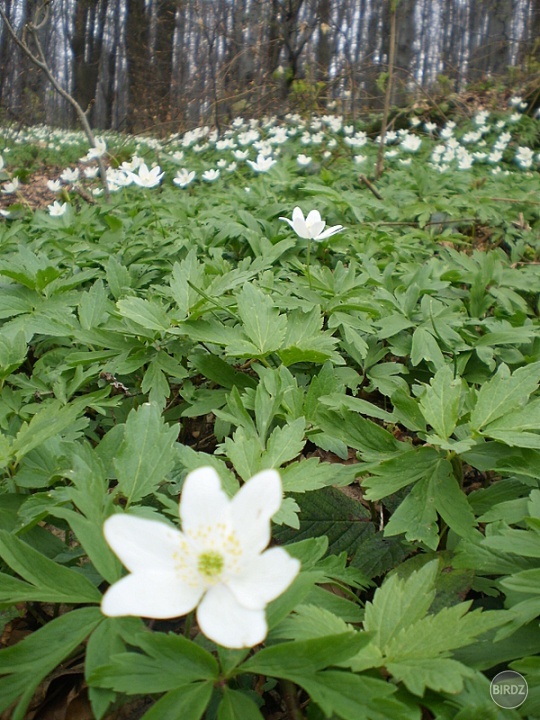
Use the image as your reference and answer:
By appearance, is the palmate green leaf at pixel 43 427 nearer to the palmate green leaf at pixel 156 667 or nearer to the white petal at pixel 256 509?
the palmate green leaf at pixel 156 667

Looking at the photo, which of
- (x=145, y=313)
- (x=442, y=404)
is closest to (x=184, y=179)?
(x=145, y=313)

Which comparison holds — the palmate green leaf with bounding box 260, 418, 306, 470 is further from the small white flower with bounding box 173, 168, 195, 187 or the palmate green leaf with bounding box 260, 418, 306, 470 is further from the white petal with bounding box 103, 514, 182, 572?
the small white flower with bounding box 173, 168, 195, 187

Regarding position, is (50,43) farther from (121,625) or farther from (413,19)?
(121,625)

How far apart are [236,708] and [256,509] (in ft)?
1.13

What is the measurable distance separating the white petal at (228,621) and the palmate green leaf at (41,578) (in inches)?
13.0

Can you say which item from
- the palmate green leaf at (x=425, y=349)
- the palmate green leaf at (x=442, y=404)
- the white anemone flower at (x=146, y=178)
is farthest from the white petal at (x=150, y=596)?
the white anemone flower at (x=146, y=178)

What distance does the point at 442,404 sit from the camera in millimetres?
1396

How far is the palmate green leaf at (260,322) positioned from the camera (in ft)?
5.87

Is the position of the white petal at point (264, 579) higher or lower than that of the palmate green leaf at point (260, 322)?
higher

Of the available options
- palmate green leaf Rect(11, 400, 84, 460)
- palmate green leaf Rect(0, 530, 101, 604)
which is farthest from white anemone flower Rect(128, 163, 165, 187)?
palmate green leaf Rect(0, 530, 101, 604)

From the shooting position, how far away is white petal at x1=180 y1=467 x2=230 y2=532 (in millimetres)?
830

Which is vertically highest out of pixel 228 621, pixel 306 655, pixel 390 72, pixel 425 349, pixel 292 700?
pixel 390 72

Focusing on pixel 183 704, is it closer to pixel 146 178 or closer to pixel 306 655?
pixel 306 655

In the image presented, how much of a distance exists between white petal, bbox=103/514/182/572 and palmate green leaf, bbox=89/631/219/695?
0.49 feet
